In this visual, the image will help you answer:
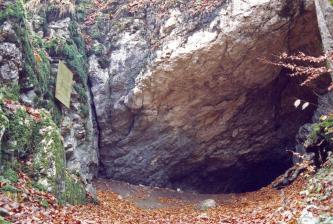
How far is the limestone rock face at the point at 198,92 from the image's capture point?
425 inches

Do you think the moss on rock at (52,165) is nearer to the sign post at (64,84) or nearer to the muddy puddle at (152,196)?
the sign post at (64,84)

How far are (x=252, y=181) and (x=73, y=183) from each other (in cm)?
866

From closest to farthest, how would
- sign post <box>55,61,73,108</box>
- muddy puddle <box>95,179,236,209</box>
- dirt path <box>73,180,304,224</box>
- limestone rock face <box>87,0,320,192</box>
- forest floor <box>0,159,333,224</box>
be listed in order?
forest floor <box>0,159,333,224</box>, dirt path <box>73,180,304,224</box>, sign post <box>55,61,73,108</box>, limestone rock face <box>87,0,320,192</box>, muddy puddle <box>95,179,236,209</box>

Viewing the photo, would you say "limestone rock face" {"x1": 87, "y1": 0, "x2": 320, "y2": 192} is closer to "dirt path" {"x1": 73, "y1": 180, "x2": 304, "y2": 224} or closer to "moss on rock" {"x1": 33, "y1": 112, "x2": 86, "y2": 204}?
"dirt path" {"x1": 73, "y1": 180, "x2": 304, "y2": 224}

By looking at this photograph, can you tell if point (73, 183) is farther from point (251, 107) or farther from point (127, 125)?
point (251, 107)

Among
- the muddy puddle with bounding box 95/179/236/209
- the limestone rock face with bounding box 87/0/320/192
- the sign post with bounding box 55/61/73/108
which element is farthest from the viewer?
the muddy puddle with bounding box 95/179/236/209

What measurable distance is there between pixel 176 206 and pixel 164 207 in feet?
1.64

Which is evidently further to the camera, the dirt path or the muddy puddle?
the muddy puddle

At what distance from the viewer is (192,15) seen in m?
11.4

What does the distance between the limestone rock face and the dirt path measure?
3.33 ft

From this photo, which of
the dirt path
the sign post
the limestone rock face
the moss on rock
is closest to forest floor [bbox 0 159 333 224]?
the dirt path

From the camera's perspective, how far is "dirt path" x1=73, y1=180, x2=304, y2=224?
23.9 ft

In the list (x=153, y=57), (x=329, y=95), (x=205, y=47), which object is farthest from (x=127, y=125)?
(x=329, y=95)

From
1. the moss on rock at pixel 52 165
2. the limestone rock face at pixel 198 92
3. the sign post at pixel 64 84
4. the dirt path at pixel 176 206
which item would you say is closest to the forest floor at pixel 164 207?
the dirt path at pixel 176 206
